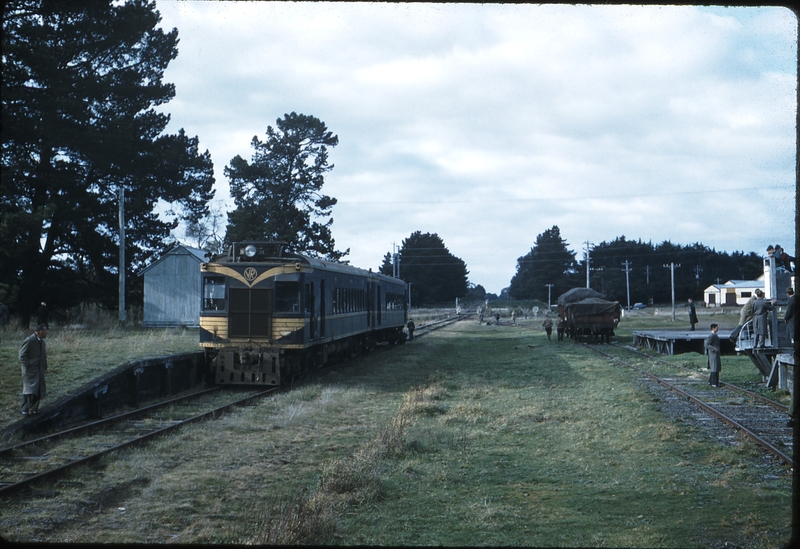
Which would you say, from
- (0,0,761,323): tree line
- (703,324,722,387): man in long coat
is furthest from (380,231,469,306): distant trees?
(703,324,722,387): man in long coat

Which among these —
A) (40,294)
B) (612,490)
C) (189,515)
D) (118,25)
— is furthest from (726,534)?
(40,294)

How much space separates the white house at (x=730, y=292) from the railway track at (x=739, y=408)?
2701 inches

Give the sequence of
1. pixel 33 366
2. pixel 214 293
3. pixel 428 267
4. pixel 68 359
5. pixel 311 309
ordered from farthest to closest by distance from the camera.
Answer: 1. pixel 428 267
2. pixel 311 309
3. pixel 214 293
4. pixel 68 359
5. pixel 33 366

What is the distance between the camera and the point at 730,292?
8481cm

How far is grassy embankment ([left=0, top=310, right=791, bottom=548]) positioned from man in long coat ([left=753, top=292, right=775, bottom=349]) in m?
3.58

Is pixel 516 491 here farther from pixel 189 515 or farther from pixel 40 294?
pixel 40 294

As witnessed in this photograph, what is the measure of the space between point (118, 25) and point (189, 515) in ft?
77.1

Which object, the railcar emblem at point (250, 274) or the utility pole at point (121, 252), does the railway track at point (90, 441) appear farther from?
the utility pole at point (121, 252)

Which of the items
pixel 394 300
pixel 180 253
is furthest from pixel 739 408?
pixel 180 253

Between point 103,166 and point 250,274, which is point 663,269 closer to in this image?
point 103,166

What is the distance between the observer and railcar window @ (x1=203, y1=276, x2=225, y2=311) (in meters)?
17.0

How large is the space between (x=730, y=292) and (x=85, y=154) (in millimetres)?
77451

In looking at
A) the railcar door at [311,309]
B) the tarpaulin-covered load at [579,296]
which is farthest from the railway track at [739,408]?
the tarpaulin-covered load at [579,296]

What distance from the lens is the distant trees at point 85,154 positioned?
859 inches
